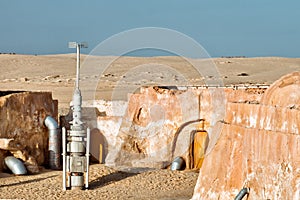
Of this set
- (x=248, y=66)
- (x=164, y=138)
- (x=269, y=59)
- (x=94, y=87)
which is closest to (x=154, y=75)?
(x=94, y=87)

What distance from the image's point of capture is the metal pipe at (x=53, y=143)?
75.3 ft

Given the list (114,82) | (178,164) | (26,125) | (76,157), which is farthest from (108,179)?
(114,82)

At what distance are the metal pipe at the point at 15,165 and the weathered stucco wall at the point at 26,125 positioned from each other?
0.25 m

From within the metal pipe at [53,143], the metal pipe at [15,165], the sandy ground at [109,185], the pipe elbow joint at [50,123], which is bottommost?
the sandy ground at [109,185]

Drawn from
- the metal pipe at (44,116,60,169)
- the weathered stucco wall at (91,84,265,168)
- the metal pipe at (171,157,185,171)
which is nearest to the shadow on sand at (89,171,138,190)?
the weathered stucco wall at (91,84,265,168)

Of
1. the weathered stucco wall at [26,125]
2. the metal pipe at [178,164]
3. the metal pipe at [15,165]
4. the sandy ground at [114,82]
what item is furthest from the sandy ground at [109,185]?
the weathered stucco wall at [26,125]

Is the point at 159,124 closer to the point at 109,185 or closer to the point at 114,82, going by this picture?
the point at 109,185

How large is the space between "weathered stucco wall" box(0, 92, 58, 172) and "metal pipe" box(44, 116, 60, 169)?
28cm

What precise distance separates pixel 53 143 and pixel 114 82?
32.4 m

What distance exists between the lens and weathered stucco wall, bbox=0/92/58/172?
866 inches

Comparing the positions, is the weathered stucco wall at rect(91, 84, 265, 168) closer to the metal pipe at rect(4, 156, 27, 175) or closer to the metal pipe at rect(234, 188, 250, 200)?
the metal pipe at rect(4, 156, 27, 175)

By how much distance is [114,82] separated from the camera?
2173 inches

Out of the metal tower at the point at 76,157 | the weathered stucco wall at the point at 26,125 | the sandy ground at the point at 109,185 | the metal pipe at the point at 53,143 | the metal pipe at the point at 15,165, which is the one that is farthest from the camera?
the metal pipe at the point at 53,143

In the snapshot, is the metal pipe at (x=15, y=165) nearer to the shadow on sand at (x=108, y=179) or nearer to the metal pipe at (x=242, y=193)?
the shadow on sand at (x=108, y=179)
